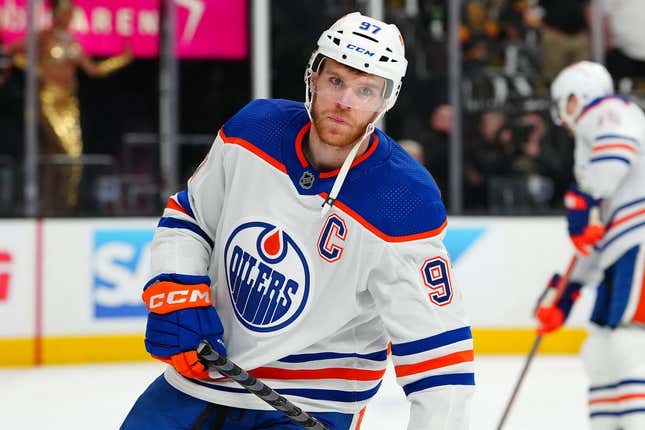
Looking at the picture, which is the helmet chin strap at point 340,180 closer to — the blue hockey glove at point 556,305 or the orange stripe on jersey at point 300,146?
the orange stripe on jersey at point 300,146

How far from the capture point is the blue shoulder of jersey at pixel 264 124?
1.60 metres

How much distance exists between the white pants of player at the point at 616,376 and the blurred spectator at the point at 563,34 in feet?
11.2

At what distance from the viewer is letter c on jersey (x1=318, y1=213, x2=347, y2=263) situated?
1537 millimetres

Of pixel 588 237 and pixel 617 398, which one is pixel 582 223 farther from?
pixel 617 398

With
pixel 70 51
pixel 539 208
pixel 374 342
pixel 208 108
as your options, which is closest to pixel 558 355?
pixel 539 208

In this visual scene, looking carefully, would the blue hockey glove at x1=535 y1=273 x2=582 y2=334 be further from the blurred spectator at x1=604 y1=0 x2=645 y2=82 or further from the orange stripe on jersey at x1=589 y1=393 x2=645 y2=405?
the blurred spectator at x1=604 y1=0 x2=645 y2=82

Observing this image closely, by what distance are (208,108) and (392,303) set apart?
495cm

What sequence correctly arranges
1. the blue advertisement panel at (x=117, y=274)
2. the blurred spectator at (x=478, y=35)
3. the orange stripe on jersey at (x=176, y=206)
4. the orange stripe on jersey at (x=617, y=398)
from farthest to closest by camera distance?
1. the blurred spectator at (x=478, y=35)
2. the blue advertisement panel at (x=117, y=274)
3. the orange stripe on jersey at (x=617, y=398)
4. the orange stripe on jersey at (x=176, y=206)

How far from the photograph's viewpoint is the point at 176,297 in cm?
156

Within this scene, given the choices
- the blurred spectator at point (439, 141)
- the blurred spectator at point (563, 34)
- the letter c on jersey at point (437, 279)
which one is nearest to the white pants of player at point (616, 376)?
the letter c on jersey at point (437, 279)

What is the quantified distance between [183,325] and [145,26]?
496cm

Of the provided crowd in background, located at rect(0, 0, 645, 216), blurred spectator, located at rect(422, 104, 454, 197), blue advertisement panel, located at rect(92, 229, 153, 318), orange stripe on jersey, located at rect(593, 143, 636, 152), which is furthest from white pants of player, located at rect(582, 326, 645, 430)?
blurred spectator, located at rect(422, 104, 454, 197)

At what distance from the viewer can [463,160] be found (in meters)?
6.08

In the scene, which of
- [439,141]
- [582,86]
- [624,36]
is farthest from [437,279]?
[624,36]
